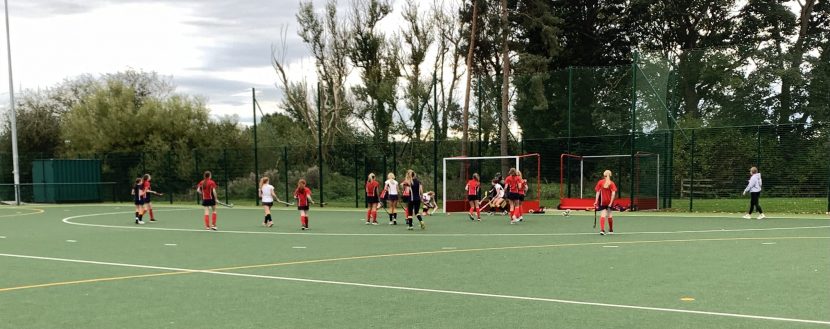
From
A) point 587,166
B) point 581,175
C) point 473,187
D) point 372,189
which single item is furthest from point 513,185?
point 587,166

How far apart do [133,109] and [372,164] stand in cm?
2100

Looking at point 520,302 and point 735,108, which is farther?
point 735,108

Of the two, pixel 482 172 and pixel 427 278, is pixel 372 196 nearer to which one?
pixel 427 278

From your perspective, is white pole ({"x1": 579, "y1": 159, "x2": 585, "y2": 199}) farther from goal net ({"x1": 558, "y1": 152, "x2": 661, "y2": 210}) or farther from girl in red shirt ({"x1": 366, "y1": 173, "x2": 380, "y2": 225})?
girl in red shirt ({"x1": 366, "y1": 173, "x2": 380, "y2": 225})

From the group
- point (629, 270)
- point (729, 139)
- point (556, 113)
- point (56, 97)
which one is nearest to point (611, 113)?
point (556, 113)

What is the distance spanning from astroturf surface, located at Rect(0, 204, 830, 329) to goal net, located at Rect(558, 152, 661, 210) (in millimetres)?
7421

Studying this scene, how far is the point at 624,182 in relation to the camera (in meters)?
30.4

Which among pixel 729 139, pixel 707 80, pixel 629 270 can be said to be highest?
pixel 707 80

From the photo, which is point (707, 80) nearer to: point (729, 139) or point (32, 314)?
point (729, 139)

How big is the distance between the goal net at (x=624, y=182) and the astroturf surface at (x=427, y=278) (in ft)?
24.3

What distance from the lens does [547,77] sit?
31.7 meters

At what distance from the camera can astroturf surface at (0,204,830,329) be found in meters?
7.44

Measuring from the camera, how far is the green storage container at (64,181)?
127 feet

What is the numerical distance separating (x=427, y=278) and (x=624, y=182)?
2214 cm
